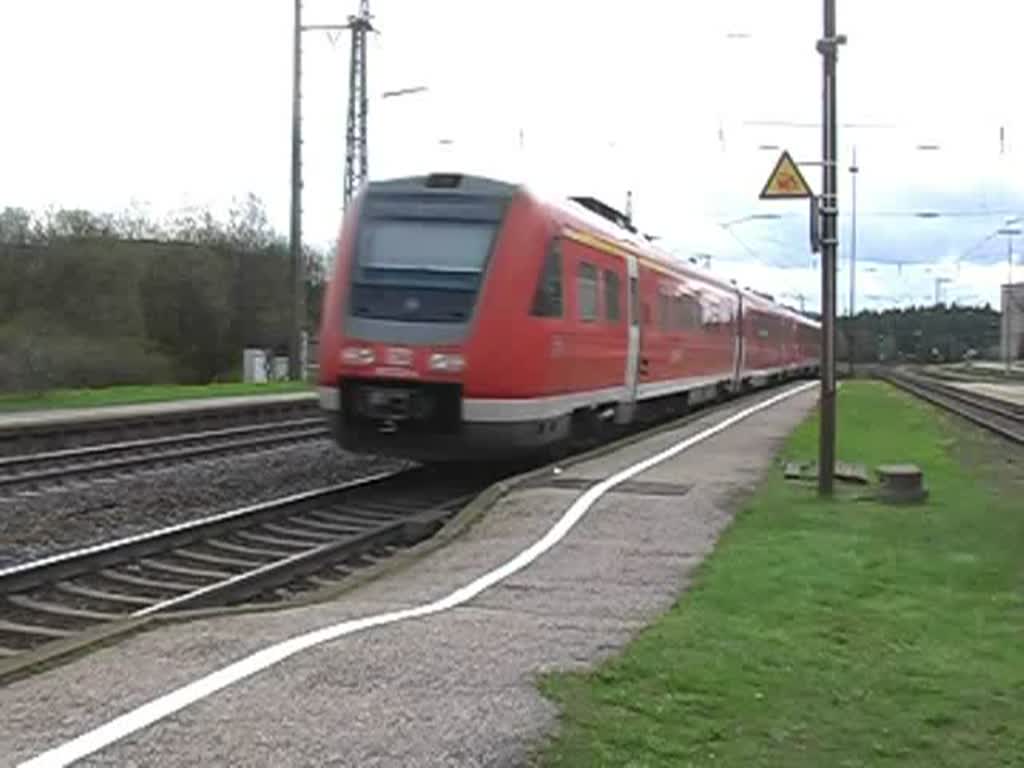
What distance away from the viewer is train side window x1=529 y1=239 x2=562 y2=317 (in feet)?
55.7

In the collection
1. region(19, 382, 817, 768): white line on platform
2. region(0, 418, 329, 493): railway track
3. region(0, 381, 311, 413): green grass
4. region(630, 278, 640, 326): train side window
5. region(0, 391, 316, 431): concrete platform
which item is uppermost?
region(630, 278, 640, 326): train side window

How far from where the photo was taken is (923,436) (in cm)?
2994

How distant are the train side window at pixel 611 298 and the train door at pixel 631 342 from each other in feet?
2.70

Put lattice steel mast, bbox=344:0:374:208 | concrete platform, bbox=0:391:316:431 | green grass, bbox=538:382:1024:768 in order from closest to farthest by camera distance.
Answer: green grass, bbox=538:382:1024:768
concrete platform, bbox=0:391:316:431
lattice steel mast, bbox=344:0:374:208

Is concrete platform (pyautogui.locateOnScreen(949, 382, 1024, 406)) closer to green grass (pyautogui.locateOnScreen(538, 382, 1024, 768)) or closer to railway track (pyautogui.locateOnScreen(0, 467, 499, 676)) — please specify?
railway track (pyautogui.locateOnScreen(0, 467, 499, 676))

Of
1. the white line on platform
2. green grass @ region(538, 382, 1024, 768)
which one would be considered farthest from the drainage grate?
the white line on platform

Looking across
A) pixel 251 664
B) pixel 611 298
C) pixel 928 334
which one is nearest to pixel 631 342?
pixel 611 298

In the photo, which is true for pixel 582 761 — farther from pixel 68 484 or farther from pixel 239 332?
pixel 239 332

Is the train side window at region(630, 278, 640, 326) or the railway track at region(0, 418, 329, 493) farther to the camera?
the train side window at region(630, 278, 640, 326)

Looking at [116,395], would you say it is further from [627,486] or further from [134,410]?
[627,486]

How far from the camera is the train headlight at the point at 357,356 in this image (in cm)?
1659

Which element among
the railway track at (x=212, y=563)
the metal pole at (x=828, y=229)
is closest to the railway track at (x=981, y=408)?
the metal pole at (x=828, y=229)

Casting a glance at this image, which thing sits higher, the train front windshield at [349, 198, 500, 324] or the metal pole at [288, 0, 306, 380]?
the metal pole at [288, 0, 306, 380]

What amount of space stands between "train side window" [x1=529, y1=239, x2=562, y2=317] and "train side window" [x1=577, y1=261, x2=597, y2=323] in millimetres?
1015
